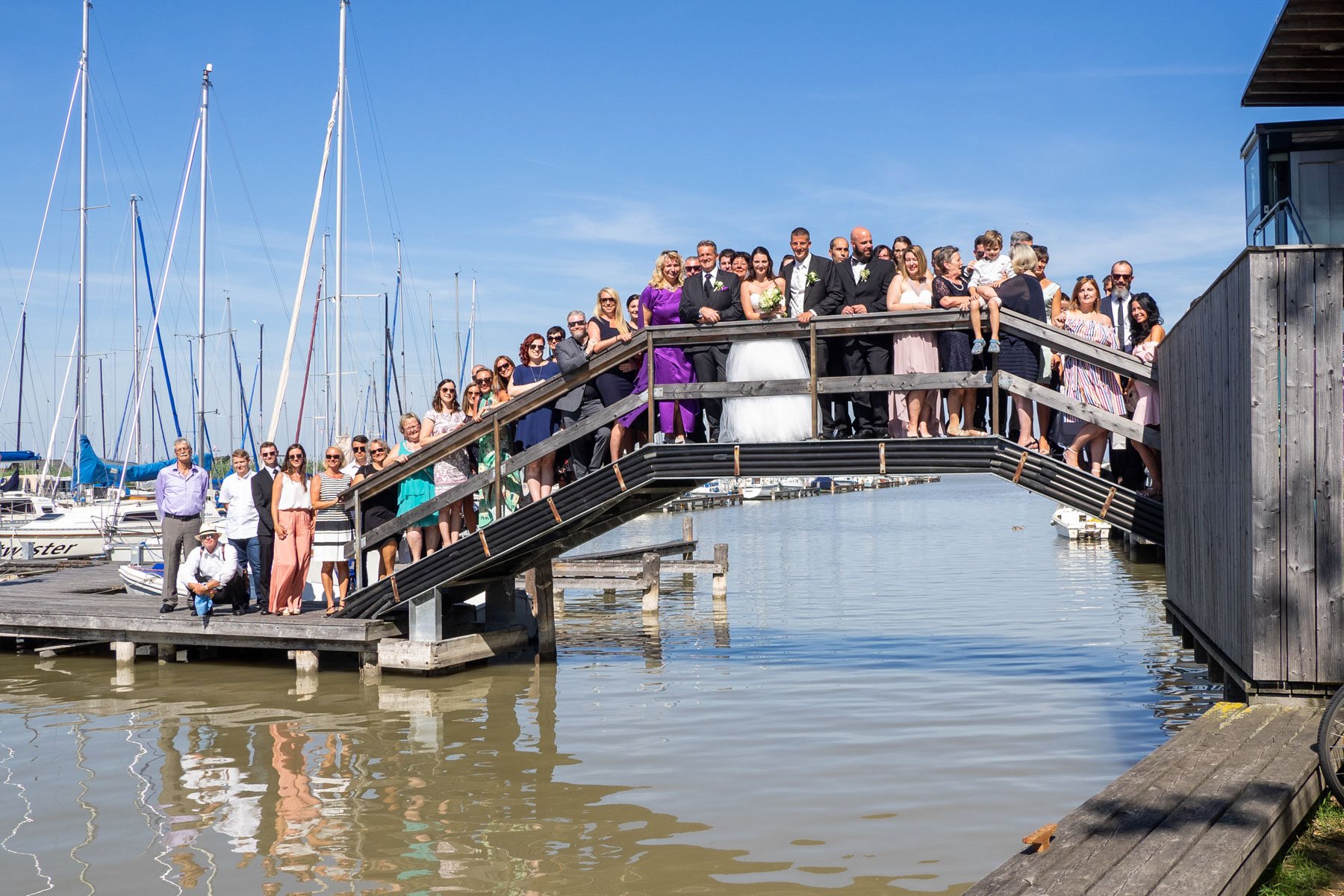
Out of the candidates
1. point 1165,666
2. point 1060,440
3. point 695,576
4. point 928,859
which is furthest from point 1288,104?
point 695,576

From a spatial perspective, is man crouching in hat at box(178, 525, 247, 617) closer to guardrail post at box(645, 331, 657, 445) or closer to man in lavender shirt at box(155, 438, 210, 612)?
man in lavender shirt at box(155, 438, 210, 612)

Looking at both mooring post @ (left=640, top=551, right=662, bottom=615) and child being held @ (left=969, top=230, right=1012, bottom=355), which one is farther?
mooring post @ (left=640, top=551, right=662, bottom=615)

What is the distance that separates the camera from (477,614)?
→ 16562 millimetres

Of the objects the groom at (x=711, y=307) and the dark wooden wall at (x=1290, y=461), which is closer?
the dark wooden wall at (x=1290, y=461)

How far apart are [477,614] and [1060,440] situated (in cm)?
820

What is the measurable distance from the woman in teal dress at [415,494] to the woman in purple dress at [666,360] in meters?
2.56

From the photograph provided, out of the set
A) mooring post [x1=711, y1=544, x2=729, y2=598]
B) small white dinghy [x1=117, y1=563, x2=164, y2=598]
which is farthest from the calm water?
mooring post [x1=711, y1=544, x2=729, y2=598]

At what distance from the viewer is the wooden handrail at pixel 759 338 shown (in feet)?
34.3

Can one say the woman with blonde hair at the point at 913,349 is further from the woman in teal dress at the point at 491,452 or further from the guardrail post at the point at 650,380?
the woman in teal dress at the point at 491,452

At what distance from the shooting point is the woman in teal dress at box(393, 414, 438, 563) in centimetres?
1403

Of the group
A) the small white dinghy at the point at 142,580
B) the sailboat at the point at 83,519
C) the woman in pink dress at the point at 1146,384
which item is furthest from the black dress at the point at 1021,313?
the sailboat at the point at 83,519

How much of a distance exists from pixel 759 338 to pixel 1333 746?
622cm

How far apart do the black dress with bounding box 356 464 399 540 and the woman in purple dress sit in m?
3.17

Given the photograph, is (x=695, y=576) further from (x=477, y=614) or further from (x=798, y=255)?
(x=798, y=255)
